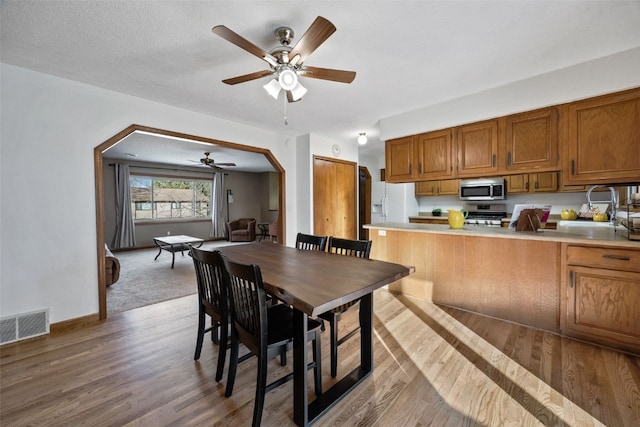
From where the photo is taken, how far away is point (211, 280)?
185 centimetres

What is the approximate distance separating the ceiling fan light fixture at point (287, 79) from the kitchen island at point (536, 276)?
86.2 inches

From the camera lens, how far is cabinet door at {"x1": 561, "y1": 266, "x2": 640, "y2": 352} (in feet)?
6.73

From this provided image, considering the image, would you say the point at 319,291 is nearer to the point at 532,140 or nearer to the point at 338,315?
the point at 338,315

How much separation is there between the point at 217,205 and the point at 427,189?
628cm

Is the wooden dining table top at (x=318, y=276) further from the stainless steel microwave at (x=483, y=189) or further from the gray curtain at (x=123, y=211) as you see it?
the gray curtain at (x=123, y=211)

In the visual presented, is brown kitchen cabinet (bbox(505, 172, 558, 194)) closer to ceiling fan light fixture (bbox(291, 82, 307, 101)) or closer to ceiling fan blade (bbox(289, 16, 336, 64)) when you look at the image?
ceiling fan light fixture (bbox(291, 82, 307, 101))

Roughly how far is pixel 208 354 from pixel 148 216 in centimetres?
680

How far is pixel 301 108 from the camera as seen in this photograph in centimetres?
337

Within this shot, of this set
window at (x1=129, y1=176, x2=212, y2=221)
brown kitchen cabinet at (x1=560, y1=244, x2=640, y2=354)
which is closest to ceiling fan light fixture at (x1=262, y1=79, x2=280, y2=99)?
brown kitchen cabinet at (x1=560, y1=244, x2=640, y2=354)

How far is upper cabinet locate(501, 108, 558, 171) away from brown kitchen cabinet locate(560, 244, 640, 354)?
874 millimetres

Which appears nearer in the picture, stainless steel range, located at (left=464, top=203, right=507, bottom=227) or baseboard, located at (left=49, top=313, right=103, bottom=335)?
baseboard, located at (left=49, top=313, right=103, bottom=335)

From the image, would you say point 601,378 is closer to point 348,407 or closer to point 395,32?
point 348,407

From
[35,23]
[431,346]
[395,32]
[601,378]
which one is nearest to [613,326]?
[601,378]

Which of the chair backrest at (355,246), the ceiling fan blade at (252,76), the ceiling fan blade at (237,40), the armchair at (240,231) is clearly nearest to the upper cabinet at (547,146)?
the chair backrest at (355,246)
